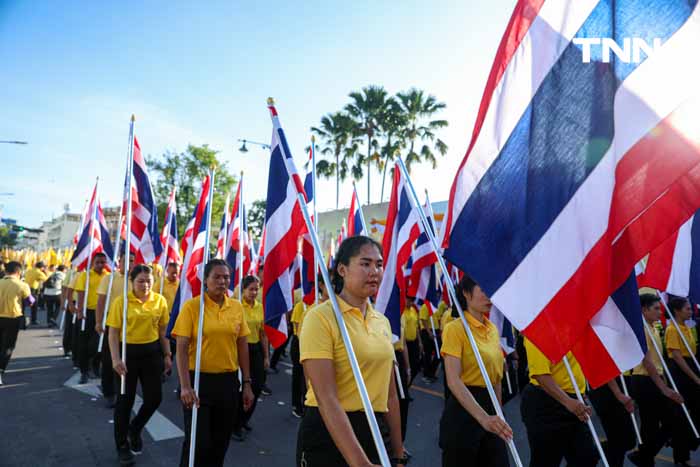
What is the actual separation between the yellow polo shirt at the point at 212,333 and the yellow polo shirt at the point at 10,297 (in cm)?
583

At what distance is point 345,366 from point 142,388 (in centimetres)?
352

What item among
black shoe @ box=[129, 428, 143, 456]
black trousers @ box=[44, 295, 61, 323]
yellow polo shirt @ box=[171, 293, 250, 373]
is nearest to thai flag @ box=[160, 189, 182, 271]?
black shoe @ box=[129, 428, 143, 456]

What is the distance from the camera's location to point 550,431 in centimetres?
361

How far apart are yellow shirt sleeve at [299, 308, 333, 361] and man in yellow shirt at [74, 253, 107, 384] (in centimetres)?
708

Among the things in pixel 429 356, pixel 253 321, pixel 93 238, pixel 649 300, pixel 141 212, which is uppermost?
pixel 141 212

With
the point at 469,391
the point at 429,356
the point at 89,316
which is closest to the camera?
the point at 469,391

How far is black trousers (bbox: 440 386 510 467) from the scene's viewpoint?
3.20 m

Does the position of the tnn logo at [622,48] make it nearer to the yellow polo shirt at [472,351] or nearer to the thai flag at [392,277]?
the yellow polo shirt at [472,351]

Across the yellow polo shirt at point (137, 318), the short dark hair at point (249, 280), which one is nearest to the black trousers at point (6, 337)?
the yellow polo shirt at point (137, 318)

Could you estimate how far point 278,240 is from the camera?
4016 millimetres

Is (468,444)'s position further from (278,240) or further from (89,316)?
(89,316)

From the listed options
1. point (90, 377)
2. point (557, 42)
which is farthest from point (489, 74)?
point (90, 377)

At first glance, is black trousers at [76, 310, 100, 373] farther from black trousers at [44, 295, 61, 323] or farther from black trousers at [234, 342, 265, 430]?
black trousers at [44, 295, 61, 323]

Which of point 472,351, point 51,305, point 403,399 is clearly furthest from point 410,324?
point 51,305
